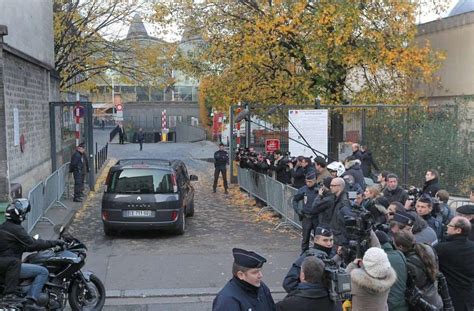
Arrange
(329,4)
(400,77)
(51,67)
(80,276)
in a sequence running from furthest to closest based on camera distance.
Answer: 1. (51,67)
2. (400,77)
3. (329,4)
4. (80,276)

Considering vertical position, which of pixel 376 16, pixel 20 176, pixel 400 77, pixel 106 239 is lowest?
pixel 106 239

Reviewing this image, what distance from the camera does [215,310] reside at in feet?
13.6

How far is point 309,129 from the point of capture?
1547 centimetres

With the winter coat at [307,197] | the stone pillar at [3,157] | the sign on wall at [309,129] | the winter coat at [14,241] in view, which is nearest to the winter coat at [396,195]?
the winter coat at [307,197]

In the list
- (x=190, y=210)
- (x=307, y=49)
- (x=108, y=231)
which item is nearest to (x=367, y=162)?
(x=307, y=49)

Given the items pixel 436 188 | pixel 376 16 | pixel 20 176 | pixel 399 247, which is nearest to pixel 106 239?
pixel 20 176

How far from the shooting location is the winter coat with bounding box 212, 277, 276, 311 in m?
4.12

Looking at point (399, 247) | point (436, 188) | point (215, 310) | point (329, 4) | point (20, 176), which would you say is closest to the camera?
point (215, 310)

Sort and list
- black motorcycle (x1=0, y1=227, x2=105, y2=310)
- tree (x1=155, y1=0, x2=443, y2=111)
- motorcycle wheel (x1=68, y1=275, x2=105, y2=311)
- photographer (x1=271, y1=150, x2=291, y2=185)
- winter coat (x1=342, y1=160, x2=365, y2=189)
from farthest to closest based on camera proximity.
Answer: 1. tree (x1=155, y1=0, x2=443, y2=111)
2. photographer (x1=271, y1=150, x2=291, y2=185)
3. winter coat (x1=342, y1=160, x2=365, y2=189)
4. motorcycle wheel (x1=68, y1=275, x2=105, y2=311)
5. black motorcycle (x1=0, y1=227, x2=105, y2=310)

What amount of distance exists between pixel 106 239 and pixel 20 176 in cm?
410

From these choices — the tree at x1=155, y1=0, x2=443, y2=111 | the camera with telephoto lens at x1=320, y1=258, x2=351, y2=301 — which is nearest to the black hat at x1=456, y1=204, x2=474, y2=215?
the camera with telephoto lens at x1=320, y1=258, x2=351, y2=301

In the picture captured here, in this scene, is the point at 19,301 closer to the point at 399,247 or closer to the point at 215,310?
the point at 215,310

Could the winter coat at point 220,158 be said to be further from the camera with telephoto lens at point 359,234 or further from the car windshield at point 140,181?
the camera with telephoto lens at point 359,234

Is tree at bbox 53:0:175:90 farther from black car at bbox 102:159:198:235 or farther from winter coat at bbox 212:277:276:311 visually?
winter coat at bbox 212:277:276:311
